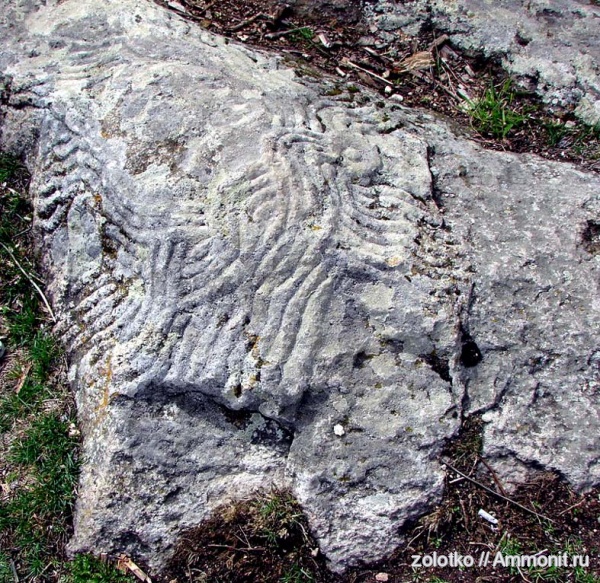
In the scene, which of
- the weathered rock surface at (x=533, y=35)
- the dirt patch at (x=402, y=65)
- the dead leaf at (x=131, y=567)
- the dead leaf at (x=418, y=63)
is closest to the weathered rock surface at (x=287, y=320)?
the dead leaf at (x=131, y=567)

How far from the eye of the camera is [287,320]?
2.84m

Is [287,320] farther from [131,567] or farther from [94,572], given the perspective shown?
[94,572]

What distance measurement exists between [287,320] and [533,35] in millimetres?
2607

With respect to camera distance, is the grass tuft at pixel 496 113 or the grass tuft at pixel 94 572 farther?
the grass tuft at pixel 496 113

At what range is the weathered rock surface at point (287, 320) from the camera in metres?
2.87

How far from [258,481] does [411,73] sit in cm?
279

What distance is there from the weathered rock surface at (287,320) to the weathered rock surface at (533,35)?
1.14 metres

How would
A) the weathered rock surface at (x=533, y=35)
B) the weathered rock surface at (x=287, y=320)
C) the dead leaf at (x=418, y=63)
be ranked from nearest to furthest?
the weathered rock surface at (x=287, y=320) < the weathered rock surface at (x=533, y=35) < the dead leaf at (x=418, y=63)

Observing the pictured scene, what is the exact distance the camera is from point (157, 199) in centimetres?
292

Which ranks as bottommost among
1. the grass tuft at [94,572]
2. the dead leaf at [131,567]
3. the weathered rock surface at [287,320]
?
the grass tuft at [94,572]

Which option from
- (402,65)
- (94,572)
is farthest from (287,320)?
(402,65)

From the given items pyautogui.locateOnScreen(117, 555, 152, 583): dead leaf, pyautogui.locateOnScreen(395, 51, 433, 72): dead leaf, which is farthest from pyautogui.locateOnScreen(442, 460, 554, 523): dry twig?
pyautogui.locateOnScreen(395, 51, 433, 72): dead leaf

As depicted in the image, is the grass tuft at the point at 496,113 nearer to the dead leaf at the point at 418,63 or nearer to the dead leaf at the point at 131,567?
the dead leaf at the point at 418,63

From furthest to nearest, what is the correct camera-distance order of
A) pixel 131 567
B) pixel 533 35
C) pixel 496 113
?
pixel 533 35, pixel 496 113, pixel 131 567
